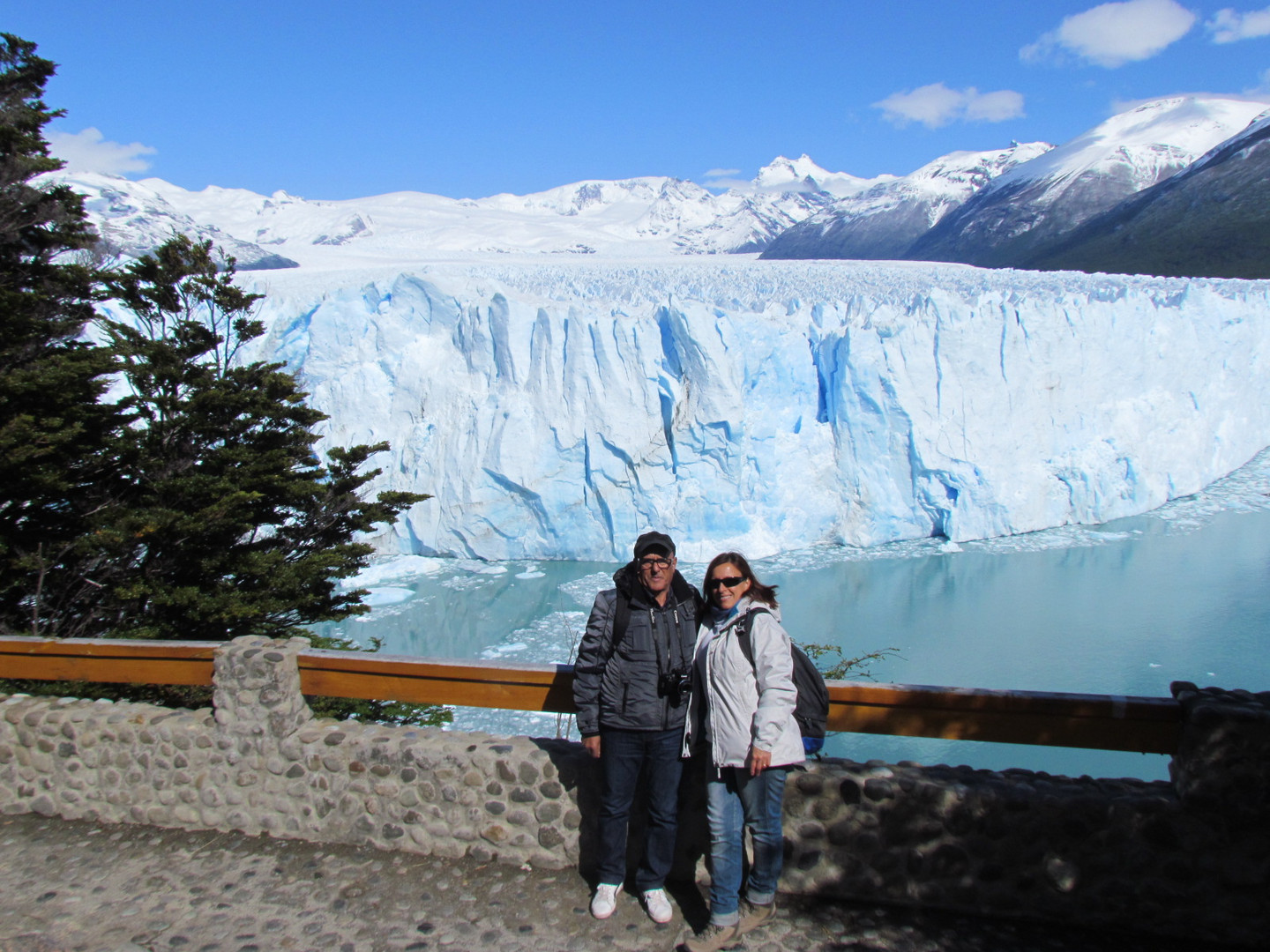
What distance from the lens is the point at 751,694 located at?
76.1 inches

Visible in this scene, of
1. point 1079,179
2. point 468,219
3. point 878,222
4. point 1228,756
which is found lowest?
point 1228,756

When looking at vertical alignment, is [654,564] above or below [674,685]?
above

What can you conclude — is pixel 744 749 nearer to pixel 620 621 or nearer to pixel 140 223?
pixel 620 621

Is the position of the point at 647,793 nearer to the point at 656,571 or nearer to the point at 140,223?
the point at 656,571

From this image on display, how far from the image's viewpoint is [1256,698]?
188 cm

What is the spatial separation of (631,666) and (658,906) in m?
0.61

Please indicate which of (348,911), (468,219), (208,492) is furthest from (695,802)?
(468,219)

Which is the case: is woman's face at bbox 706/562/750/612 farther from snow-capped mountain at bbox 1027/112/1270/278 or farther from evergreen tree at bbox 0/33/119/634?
snow-capped mountain at bbox 1027/112/1270/278

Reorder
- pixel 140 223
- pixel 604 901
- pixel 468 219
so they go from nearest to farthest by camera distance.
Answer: pixel 604 901 < pixel 140 223 < pixel 468 219

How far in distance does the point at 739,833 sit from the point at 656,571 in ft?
2.24

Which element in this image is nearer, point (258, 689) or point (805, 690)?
point (805, 690)

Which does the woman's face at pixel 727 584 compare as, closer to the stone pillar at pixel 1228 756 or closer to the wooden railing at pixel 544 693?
the wooden railing at pixel 544 693

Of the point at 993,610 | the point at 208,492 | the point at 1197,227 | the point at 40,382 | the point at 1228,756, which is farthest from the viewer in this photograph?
the point at 1197,227

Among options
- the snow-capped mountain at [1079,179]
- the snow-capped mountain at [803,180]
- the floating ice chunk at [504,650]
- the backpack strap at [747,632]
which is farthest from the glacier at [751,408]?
the snow-capped mountain at [803,180]
